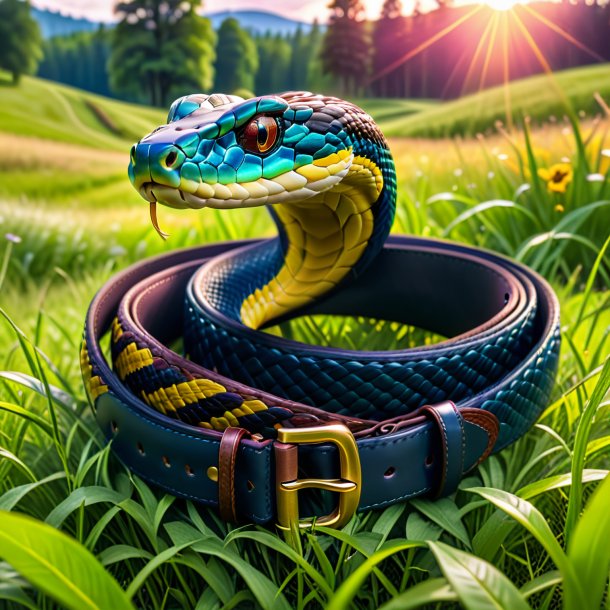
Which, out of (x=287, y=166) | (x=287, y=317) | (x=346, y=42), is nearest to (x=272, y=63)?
(x=346, y=42)

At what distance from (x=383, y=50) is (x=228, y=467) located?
841 centimetres

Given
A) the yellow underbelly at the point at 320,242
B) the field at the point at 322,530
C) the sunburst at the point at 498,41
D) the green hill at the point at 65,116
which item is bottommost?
the field at the point at 322,530

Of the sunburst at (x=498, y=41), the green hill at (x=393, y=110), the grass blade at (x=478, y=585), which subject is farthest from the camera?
the green hill at (x=393, y=110)

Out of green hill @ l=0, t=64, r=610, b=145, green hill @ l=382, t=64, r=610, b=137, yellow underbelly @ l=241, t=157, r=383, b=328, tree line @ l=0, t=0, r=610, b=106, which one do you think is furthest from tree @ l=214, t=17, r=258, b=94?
yellow underbelly @ l=241, t=157, r=383, b=328

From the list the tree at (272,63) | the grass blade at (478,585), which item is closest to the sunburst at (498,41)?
the tree at (272,63)

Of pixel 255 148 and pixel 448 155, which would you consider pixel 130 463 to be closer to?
pixel 255 148

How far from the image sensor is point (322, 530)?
4.67 ft

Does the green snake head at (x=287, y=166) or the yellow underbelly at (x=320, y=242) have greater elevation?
the green snake head at (x=287, y=166)

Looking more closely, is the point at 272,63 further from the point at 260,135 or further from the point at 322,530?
the point at 322,530

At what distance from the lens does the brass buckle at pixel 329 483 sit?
141 centimetres

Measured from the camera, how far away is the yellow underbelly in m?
1.88

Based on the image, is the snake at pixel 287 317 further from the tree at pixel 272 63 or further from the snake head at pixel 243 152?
the tree at pixel 272 63

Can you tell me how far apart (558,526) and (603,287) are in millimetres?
1933

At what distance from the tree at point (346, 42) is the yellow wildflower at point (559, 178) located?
5.44 meters
